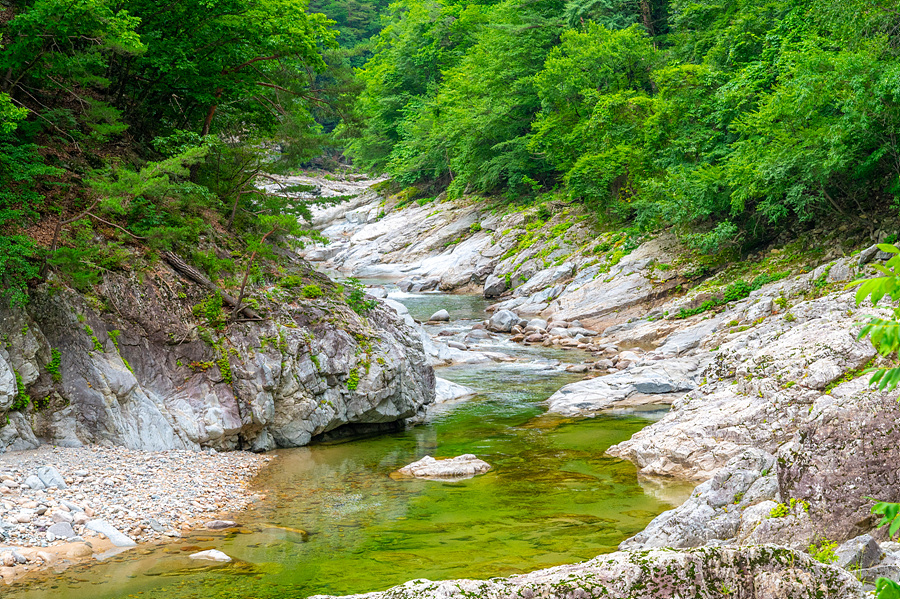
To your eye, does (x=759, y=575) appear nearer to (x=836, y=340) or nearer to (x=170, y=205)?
(x=836, y=340)

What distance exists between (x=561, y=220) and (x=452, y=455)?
82.8 ft

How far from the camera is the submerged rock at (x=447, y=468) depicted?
423 inches

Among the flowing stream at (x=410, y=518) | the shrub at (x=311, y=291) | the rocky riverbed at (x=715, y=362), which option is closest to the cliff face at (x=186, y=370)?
the shrub at (x=311, y=291)

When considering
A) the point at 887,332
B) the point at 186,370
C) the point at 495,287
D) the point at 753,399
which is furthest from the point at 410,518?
the point at 495,287

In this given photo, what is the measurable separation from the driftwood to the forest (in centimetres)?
29

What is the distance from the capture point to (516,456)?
469 inches

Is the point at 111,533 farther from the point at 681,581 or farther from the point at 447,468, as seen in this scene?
→ the point at 681,581

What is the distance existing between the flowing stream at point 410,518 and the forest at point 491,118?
4.57m

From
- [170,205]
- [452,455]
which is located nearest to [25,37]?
[170,205]

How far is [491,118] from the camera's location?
3994 cm

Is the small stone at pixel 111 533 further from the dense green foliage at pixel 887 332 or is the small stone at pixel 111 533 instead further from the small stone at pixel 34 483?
the dense green foliage at pixel 887 332

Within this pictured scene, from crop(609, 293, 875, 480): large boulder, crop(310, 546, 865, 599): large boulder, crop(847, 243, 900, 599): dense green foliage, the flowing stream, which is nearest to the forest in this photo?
the flowing stream

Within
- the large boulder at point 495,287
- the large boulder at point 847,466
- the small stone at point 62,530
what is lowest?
the large boulder at point 495,287

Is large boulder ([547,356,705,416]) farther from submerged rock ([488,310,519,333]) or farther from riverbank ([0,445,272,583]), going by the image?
submerged rock ([488,310,519,333])
